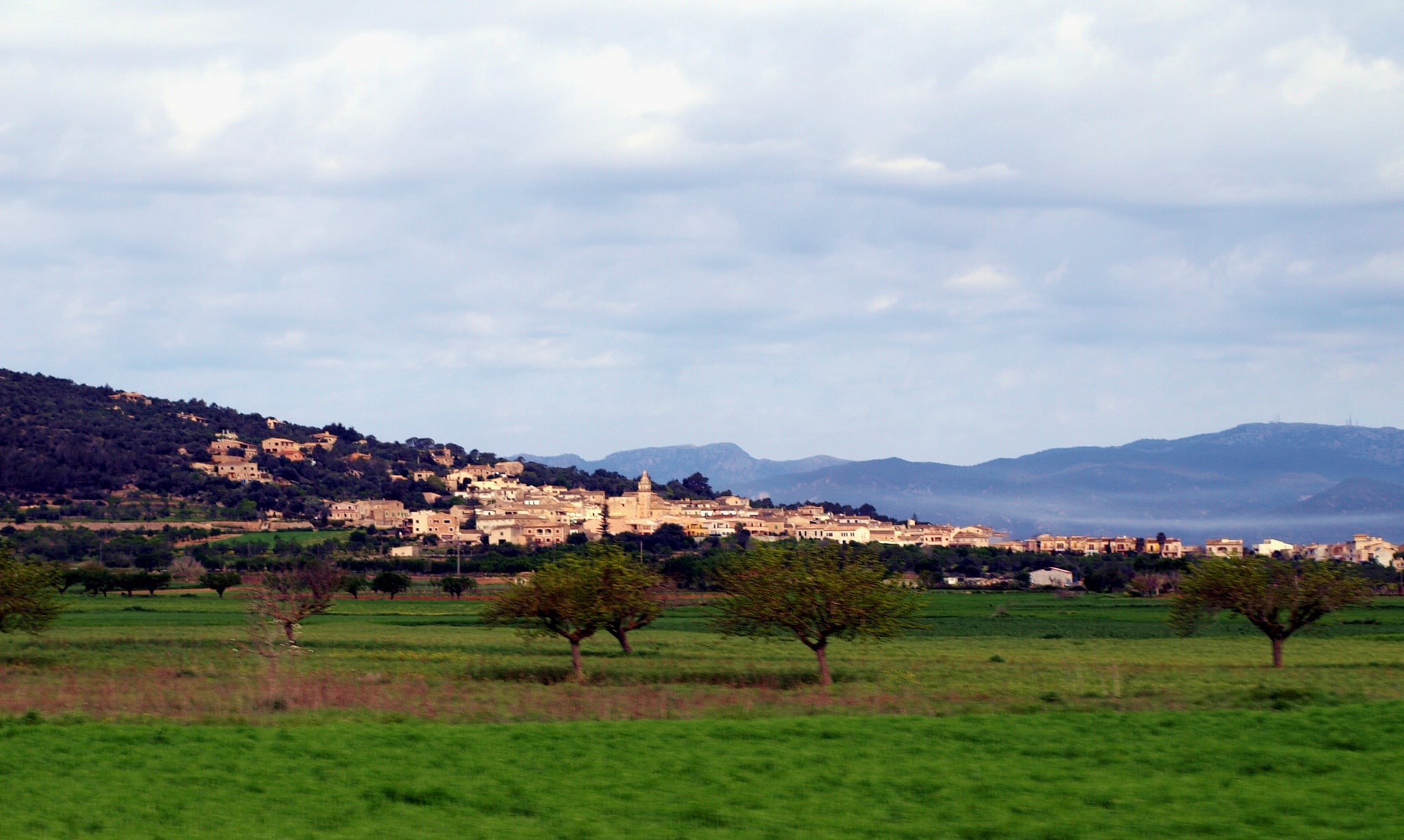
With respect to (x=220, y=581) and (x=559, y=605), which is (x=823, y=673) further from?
(x=220, y=581)

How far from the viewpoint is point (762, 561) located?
4431 centimetres

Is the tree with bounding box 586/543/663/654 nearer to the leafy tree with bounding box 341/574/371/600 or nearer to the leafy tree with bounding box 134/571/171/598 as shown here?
the leafy tree with bounding box 341/574/371/600

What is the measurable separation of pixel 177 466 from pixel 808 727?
18766cm

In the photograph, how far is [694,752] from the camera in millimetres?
22312

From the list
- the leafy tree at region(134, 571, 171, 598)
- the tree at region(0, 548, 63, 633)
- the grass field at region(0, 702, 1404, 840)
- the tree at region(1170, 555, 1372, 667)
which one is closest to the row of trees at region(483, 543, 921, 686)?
the tree at region(1170, 555, 1372, 667)

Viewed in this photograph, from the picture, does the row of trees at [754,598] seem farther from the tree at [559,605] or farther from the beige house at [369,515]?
the beige house at [369,515]

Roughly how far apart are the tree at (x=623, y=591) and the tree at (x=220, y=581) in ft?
168

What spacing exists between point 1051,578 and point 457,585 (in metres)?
63.2

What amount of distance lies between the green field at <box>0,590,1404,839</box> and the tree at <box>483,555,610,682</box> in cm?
347

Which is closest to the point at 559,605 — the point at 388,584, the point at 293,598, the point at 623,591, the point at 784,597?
the point at 623,591

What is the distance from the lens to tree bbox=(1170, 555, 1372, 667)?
46.8 meters

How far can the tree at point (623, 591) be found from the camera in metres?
46.2

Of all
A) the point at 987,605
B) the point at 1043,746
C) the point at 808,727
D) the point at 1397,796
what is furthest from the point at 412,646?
the point at 987,605

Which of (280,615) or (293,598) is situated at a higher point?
(293,598)
